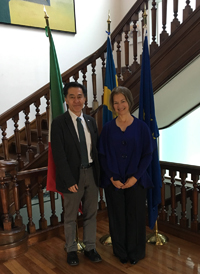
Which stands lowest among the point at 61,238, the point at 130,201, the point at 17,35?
the point at 61,238

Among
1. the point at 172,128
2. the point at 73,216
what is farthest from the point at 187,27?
the point at 172,128

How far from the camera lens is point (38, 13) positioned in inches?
161

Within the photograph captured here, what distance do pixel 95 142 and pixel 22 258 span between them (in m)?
1.20

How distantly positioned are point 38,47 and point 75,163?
3.02m

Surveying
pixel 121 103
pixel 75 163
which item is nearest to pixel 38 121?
pixel 75 163

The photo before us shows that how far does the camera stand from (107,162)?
1.89m

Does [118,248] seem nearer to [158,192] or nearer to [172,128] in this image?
[158,192]

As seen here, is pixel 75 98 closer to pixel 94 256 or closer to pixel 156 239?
pixel 94 256

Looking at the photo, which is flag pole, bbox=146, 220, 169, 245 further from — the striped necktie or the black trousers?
the striped necktie

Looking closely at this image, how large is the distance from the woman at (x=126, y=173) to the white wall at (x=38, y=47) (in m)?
2.56

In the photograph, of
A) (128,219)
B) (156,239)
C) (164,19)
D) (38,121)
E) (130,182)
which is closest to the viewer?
(130,182)

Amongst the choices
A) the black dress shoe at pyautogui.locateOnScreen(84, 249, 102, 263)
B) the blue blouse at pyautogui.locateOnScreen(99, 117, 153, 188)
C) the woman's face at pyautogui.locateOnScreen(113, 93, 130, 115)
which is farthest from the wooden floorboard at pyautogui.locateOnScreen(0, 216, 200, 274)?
the woman's face at pyautogui.locateOnScreen(113, 93, 130, 115)

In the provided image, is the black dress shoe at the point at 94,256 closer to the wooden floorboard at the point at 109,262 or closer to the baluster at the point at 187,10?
the wooden floorboard at the point at 109,262

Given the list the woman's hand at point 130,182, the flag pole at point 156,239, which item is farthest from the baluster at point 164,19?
the flag pole at point 156,239
